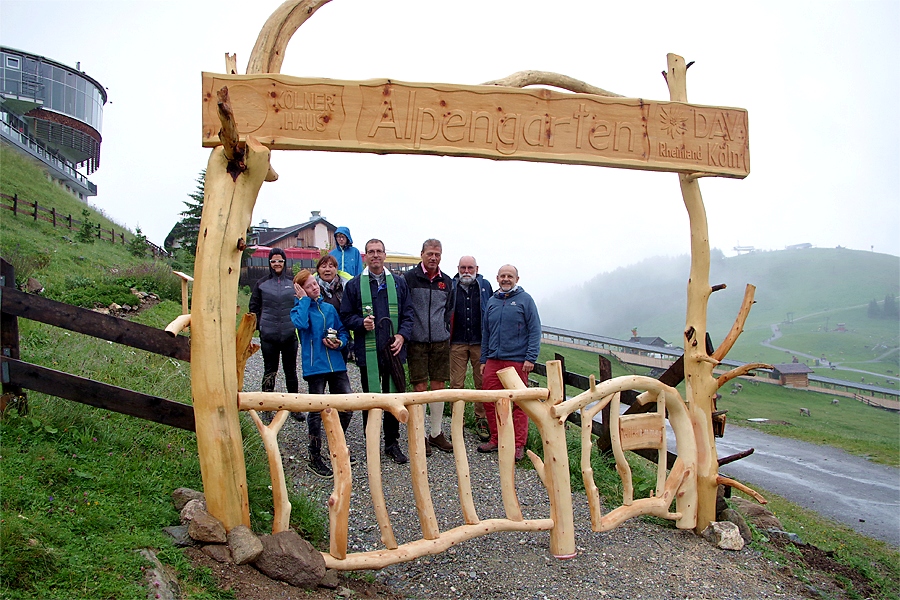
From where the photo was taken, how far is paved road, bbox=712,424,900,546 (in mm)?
9109

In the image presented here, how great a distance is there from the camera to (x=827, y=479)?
11.7 metres

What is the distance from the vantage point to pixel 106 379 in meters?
5.81

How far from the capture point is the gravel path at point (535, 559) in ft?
A: 12.4

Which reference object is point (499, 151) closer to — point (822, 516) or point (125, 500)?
point (125, 500)

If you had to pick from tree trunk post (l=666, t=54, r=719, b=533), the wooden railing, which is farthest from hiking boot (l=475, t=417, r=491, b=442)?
tree trunk post (l=666, t=54, r=719, b=533)

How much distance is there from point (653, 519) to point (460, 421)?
2511 millimetres

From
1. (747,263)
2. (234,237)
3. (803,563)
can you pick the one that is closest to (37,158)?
(234,237)

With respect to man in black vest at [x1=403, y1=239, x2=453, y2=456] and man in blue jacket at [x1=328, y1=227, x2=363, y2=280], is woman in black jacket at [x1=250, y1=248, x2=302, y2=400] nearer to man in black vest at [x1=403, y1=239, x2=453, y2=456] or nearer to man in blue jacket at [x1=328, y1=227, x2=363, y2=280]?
man in black vest at [x1=403, y1=239, x2=453, y2=456]

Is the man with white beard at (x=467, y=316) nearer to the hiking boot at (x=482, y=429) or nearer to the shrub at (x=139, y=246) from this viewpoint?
the hiking boot at (x=482, y=429)

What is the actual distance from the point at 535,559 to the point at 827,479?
1051 cm

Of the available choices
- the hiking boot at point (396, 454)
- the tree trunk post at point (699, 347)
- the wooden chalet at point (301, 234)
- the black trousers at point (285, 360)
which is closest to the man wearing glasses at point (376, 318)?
the hiking boot at point (396, 454)

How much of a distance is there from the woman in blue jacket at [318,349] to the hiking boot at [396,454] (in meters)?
0.69

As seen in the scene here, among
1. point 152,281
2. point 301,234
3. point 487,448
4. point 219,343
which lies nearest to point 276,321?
point 219,343

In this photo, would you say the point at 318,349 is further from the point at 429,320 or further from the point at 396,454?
the point at 396,454
